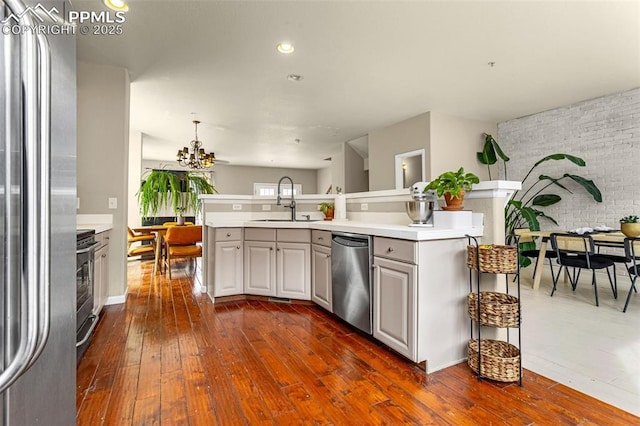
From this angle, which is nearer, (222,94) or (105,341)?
(105,341)

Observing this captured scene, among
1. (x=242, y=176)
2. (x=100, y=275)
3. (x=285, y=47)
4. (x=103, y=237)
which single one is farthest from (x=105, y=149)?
(x=242, y=176)

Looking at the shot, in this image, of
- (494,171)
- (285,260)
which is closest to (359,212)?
(285,260)

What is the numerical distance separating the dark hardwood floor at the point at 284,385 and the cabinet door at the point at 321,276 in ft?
0.93

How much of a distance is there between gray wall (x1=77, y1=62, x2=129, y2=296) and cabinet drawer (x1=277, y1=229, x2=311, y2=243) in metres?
1.79

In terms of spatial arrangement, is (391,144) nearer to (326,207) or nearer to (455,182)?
(326,207)

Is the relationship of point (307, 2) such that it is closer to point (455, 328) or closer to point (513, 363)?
point (455, 328)

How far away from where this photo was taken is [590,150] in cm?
450

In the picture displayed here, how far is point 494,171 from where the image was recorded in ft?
18.2

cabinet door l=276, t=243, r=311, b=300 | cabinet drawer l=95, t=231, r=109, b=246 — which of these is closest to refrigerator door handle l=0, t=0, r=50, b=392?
cabinet drawer l=95, t=231, r=109, b=246

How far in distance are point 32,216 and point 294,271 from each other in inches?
101

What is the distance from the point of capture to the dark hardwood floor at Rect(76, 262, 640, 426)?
57.3 inches

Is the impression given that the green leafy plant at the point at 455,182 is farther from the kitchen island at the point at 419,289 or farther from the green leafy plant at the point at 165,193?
the green leafy plant at the point at 165,193

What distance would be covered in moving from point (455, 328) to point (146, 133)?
20.5 feet

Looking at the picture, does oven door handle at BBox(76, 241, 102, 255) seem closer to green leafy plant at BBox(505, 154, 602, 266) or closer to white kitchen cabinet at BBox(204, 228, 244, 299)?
white kitchen cabinet at BBox(204, 228, 244, 299)
